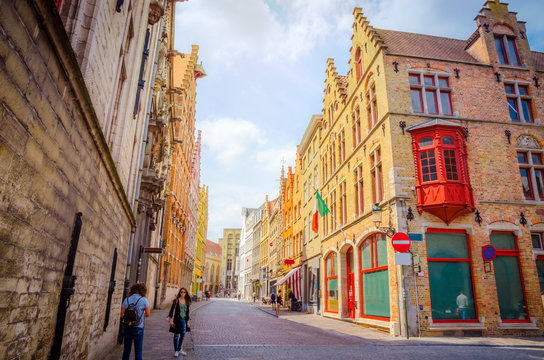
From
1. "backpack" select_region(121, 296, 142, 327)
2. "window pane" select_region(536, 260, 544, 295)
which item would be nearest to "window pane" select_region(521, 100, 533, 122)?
"window pane" select_region(536, 260, 544, 295)

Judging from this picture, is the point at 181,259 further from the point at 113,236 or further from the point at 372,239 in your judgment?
the point at 113,236

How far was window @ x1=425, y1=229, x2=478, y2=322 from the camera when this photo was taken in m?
12.7

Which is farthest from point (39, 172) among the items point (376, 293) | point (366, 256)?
point (366, 256)

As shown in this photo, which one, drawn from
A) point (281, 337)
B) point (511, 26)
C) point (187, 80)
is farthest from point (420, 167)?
point (187, 80)

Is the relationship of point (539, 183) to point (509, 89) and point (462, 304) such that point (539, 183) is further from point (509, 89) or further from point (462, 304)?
point (462, 304)

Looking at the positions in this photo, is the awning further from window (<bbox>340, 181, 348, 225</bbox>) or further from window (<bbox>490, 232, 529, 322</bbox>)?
window (<bbox>490, 232, 529, 322</bbox>)

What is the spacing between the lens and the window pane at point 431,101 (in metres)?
15.5

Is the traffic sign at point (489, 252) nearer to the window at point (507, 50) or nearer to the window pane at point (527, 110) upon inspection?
the window pane at point (527, 110)

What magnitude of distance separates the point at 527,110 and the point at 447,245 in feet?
27.1

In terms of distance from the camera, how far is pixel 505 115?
15742mm

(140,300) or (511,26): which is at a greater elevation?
(511,26)

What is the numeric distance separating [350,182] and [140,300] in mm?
14415

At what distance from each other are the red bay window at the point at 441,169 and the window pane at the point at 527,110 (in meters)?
4.16

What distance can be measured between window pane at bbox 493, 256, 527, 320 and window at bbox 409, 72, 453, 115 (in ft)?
→ 21.7
